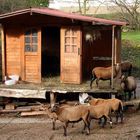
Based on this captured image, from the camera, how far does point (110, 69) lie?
16281mm

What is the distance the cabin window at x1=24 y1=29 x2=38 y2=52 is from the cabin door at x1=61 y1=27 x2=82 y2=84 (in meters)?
1.11

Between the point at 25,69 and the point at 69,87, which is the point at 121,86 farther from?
the point at 25,69

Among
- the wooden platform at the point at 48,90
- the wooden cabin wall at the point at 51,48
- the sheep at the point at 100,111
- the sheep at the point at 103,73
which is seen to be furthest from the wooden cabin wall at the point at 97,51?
the sheep at the point at 100,111

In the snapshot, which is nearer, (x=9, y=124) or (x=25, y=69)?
(x=9, y=124)

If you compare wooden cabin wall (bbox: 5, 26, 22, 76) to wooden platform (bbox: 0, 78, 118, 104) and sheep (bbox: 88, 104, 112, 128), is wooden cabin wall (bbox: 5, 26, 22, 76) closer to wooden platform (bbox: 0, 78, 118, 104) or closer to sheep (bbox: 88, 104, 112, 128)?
wooden platform (bbox: 0, 78, 118, 104)

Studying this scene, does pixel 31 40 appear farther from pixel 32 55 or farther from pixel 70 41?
pixel 70 41

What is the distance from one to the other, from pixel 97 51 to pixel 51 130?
6244mm

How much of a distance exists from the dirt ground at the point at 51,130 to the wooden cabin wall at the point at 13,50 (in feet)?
8.78

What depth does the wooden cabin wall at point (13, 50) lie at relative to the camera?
17359mm

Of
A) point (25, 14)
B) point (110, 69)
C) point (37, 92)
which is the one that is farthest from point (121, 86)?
point (25, 14)

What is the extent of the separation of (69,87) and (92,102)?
1712mm

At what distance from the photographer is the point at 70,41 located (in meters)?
16.4

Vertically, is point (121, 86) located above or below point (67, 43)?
below

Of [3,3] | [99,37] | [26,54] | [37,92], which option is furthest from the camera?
[3,3]
